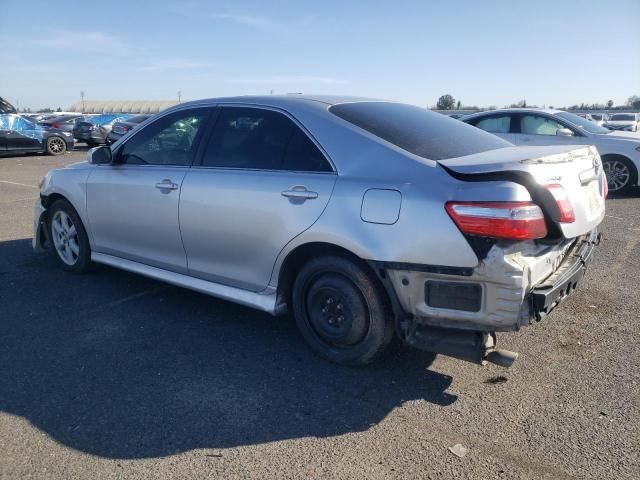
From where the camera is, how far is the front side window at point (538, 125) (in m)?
10.1

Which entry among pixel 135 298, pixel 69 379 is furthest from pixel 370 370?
pixel 135 298

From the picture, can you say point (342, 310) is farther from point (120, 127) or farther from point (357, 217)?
point (120, 127)

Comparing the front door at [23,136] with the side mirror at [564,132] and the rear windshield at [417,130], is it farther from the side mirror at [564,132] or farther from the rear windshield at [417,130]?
the rear windshield at [417,130]

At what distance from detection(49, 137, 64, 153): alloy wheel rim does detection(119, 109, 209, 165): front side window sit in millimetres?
16985

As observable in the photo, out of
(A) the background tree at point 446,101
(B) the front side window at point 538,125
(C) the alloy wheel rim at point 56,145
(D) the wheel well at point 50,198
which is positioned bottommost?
(D) the wheel well at point 50,198

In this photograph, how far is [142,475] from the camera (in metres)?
2.44

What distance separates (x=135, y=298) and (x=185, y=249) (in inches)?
36.4

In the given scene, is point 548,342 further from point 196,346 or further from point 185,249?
point 185,249

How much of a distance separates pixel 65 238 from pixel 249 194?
271cm

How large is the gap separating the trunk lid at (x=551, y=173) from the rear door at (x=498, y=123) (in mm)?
7347

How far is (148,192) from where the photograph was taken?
168 inches

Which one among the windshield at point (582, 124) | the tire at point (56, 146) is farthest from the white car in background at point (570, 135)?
the tire at point (56, 146)

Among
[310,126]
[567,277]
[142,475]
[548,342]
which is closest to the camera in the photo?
[142,475]

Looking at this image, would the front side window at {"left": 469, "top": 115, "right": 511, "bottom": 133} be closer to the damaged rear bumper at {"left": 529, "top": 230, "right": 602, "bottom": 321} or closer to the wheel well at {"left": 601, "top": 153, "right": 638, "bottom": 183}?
the wheel well at {"left": 601, "top": 153, "right": 638, "bottom": 183}
